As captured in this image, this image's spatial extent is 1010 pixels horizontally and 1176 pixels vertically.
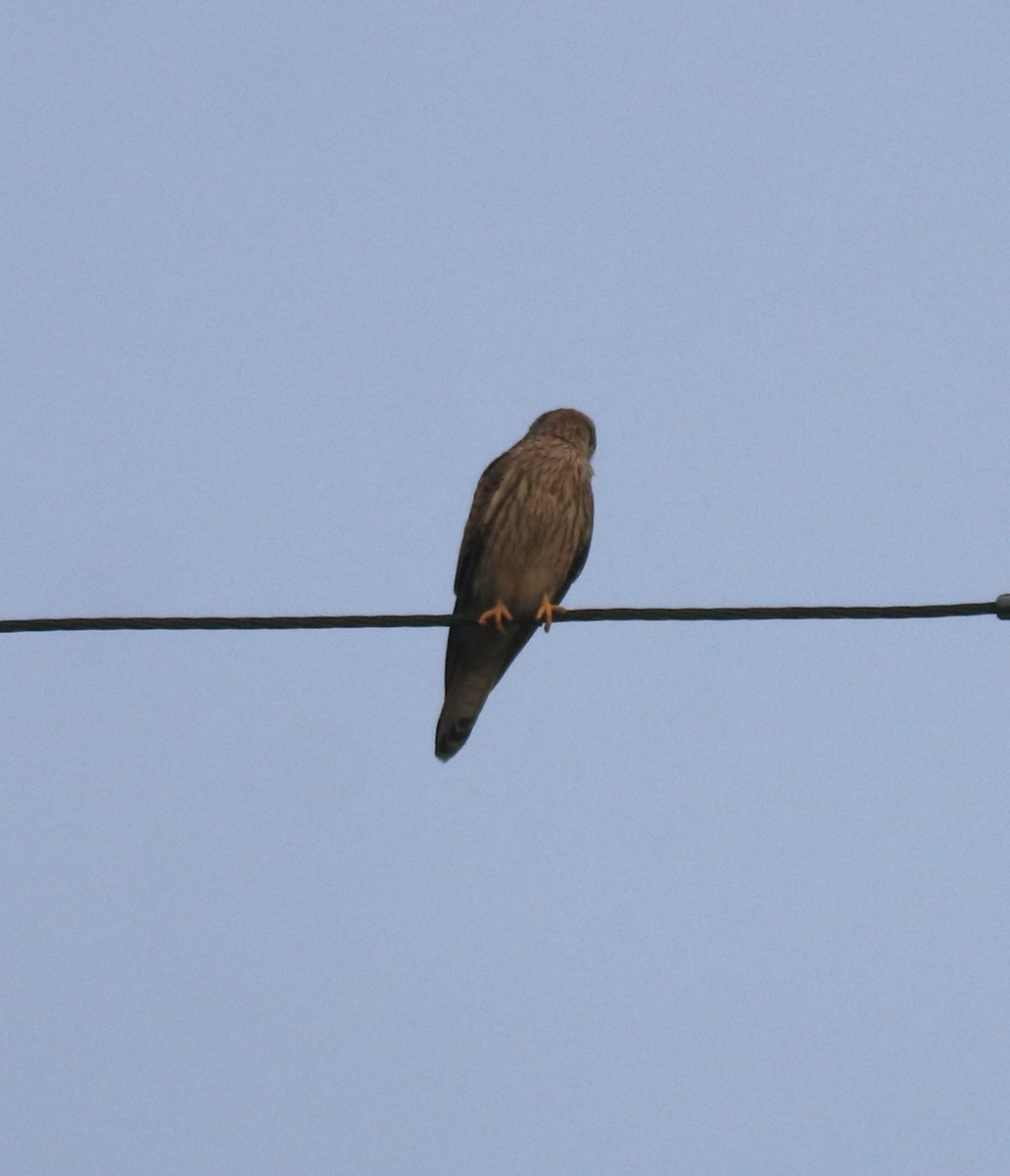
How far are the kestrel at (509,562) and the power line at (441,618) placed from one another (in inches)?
99.7

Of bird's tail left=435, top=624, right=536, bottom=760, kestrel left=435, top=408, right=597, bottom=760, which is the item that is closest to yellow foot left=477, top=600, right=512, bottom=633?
kestrel left=435, top=408, right=597, bottom=760

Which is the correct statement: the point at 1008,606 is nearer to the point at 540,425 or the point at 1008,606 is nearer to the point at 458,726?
the point at 458,726

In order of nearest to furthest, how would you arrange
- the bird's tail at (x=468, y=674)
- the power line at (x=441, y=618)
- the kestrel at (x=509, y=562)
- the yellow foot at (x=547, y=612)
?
the power line at (x=441, y=618)
the yellow foot at (x=547, y=612)
the kestrel at (x=509, y=562)
the bird's tail at (x=468, y=674)

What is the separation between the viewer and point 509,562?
25.5 ft

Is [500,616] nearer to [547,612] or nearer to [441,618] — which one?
[547,612]

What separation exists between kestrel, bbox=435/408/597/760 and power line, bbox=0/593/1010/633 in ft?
8.31

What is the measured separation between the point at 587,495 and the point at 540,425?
0.71 metres

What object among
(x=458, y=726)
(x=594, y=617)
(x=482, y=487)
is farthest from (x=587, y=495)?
(x=594, y=617)

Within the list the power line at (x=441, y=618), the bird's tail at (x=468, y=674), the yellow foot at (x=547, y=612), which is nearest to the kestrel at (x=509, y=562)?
the bird's tail at (x=468, y=674)

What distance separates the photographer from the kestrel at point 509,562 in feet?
25.5

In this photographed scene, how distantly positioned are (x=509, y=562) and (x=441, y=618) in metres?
2.62

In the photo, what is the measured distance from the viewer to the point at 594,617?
5.34m

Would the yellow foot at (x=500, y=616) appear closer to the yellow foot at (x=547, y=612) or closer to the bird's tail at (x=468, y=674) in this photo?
the yellow foot at (x=547, y=612)

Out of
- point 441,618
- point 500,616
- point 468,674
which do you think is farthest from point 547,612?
point 441,618
